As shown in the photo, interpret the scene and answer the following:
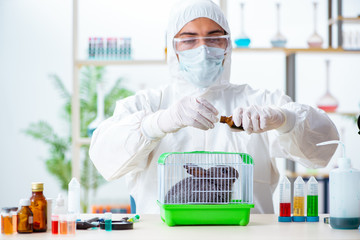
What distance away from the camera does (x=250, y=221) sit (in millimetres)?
1501

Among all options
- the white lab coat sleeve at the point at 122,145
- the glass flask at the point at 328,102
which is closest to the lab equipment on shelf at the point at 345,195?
the white lab coat sleeve at the point at 122,145

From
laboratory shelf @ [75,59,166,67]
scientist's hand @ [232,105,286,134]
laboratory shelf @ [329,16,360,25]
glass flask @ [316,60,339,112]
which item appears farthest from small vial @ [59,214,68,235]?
laboratory shelf @ [329,16,360,25]

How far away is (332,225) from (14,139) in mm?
3747

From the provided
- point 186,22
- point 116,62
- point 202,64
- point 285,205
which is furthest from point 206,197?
point 116,62

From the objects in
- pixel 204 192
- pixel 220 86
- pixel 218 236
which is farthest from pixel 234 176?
pixel 220 86

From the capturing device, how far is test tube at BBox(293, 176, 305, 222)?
4.94 feet

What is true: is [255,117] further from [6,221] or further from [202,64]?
[6,221]

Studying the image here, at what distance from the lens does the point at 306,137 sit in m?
1.81

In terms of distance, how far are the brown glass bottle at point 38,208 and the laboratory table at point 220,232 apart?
27 mm

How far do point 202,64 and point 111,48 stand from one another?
1.60 metres

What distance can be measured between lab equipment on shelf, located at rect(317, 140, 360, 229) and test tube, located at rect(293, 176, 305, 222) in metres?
0.16

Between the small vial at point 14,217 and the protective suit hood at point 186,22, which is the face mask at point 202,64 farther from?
the small vial at point 14,217

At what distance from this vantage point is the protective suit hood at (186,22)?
6.40 ft

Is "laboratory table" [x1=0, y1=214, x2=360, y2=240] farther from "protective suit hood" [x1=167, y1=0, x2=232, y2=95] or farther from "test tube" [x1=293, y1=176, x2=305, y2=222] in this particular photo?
"protective suit hood" [x1=167, y1=0, x2=232, y2=95]
